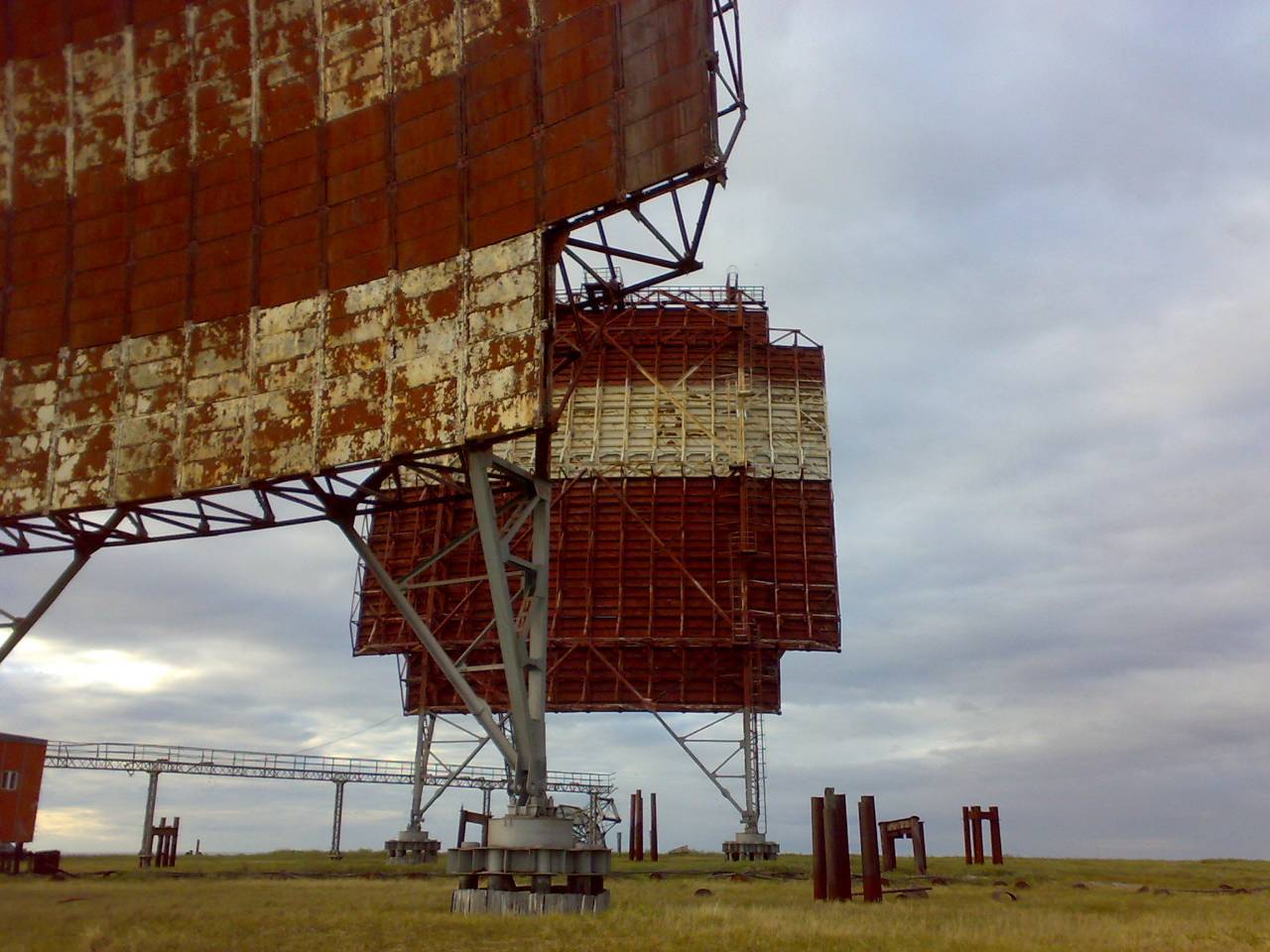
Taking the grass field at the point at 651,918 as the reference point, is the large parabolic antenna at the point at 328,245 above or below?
above

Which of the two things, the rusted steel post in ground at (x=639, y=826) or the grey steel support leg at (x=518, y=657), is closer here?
the grey steel support leg at (x=518, y=657)

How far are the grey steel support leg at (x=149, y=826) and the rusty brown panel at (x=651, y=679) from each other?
1362 cm

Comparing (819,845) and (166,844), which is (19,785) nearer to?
(166,844)

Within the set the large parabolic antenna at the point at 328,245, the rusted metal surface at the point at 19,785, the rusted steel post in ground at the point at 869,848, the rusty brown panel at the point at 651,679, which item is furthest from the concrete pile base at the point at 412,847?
the rusted steel post in ground at the point at 869,848

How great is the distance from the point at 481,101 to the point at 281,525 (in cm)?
930

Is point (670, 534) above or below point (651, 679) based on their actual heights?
above

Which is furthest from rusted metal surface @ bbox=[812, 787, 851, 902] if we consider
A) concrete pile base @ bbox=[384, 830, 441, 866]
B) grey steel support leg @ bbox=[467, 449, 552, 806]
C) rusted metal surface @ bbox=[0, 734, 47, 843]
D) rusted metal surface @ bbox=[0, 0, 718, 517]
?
rusted metal surface @ bbox=[0, 734, 47, 843]

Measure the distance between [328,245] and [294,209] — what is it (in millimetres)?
1330

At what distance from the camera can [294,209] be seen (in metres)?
23.1

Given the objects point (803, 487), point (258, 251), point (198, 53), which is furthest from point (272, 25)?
point (803, 487)

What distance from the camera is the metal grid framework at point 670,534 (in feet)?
138

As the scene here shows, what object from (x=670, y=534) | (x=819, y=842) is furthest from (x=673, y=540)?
(x=819, y=842)

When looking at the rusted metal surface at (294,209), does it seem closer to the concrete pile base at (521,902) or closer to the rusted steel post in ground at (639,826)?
the concrete pile base at (521,902)

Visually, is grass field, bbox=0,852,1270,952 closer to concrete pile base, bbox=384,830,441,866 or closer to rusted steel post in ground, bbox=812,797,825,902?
rusted steel post in ground, bbox=812,797,825,902
